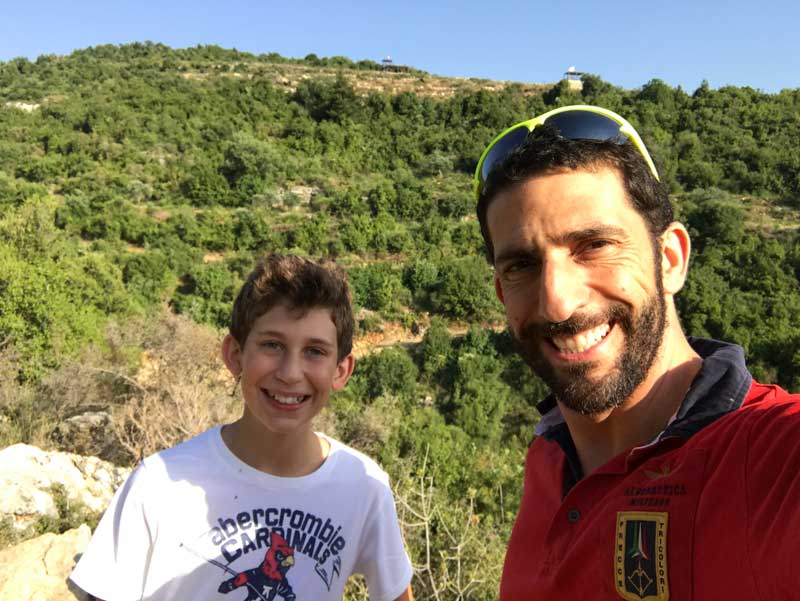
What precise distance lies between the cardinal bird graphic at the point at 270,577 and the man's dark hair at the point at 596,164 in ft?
3.43

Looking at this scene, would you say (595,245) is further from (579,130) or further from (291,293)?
(291,293)

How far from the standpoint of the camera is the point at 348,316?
5.38ft

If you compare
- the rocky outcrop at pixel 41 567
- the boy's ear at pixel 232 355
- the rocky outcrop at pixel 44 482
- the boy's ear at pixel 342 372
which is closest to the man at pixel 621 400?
the boy's ear at pixel 342 372

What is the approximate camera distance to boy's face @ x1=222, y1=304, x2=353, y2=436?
1.41 m

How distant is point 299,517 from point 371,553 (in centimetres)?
25

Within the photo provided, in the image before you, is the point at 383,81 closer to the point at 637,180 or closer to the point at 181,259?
the point at 181,259

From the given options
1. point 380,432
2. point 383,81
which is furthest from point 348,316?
point 383,81

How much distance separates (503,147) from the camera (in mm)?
1191

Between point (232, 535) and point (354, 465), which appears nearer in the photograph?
point (232, 535)

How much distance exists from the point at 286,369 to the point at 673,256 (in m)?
0.99

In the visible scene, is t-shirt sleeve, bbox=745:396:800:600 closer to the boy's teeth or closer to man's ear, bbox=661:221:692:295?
man's ear, bbox=661:221:692:295

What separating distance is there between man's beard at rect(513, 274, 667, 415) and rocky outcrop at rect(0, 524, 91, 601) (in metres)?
3.04

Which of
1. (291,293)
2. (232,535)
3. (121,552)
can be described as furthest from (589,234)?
(121,552)

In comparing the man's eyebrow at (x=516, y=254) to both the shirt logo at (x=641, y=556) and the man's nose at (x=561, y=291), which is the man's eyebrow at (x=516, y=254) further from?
the shirt logo at (x=641, y=556)
